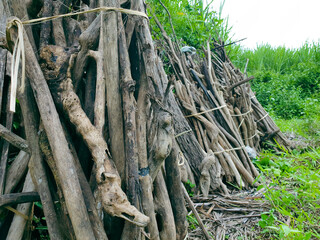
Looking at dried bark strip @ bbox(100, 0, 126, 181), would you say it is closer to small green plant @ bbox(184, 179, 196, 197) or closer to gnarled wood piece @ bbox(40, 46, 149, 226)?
gnarled wood piece @ bbox(40, 46, 149, 226)

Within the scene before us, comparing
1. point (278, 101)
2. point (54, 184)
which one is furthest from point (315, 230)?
point (278, 101)

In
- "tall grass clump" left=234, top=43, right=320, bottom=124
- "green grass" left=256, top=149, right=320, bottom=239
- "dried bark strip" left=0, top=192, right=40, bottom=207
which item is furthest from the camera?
"tall grass clump" left=234, top=43, right=320, bottom=124

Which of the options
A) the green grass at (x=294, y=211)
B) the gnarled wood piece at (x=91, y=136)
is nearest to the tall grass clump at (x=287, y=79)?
the green grass at (x=294, y=211)

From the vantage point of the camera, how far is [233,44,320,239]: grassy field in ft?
6.50

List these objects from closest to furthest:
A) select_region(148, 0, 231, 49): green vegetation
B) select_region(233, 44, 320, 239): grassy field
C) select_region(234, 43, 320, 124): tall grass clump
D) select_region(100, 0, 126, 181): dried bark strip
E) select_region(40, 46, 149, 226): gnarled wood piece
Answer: select_region(40, 46, 149, 226): gnarled wood piece < select_region(100, 0, 126, 181): dried bark strip < select_region(233, 44, 320, 239): grassy field < select_region(148, 0, 231, 49): green vegetation < select_region(234, 43, 320, 124): tall grass clump

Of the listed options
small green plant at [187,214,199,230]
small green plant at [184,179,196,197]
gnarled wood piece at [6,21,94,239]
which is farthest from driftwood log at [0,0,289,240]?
small green plant at [184,179,196,197]

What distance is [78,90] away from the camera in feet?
5.03

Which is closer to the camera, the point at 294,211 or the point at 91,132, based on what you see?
the point at 91,132

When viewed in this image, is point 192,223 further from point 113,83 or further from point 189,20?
point 189,20

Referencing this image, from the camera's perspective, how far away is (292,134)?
4.64m

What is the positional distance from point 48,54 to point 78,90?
0.25m

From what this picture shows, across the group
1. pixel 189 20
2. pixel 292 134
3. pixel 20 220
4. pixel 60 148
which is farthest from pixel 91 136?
pixel 189 20

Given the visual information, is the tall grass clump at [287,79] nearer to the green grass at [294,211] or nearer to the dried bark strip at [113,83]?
the green grass at [294,211]

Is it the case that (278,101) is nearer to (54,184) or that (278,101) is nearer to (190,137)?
(190,137)
